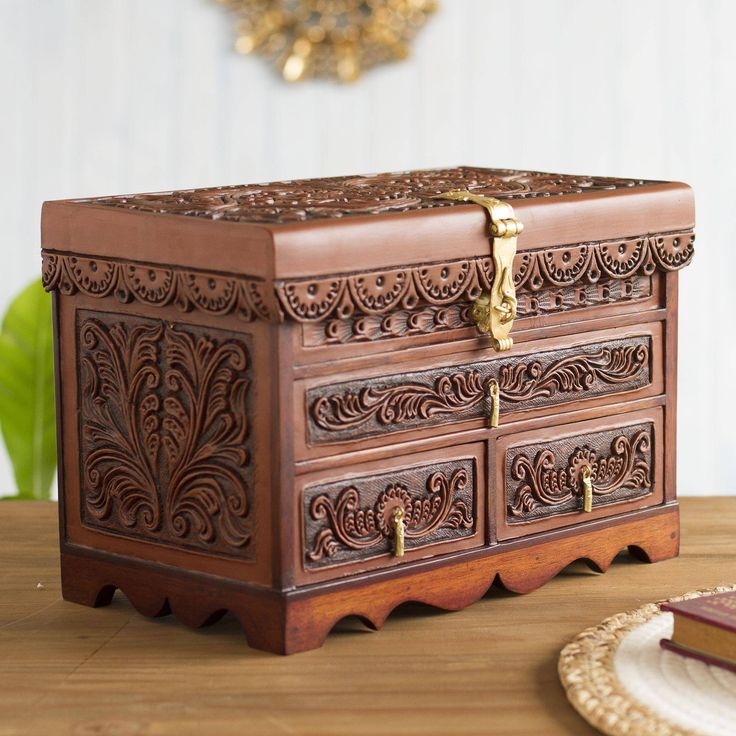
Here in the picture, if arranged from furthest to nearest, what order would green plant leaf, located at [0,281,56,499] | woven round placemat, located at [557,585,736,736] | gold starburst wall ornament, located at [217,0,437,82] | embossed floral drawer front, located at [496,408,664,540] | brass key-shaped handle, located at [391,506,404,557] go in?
gold starburst wall ornament, located at [217,0,437,82] → green plant leaf, located at [0,281,56,499] → embossed floral drawer front, located at [496,408,664,540] → brass key-shaped handle, located at [391,506,404,557] → woven round placemat, located at [557,585,736,736]

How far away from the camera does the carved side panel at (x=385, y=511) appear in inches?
57.4

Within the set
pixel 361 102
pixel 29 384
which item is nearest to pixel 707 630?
pixel 29 384

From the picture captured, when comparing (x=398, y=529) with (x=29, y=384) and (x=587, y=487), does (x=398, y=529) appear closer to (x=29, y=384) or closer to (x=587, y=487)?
(x=587, y=487)

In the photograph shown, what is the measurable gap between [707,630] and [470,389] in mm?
387

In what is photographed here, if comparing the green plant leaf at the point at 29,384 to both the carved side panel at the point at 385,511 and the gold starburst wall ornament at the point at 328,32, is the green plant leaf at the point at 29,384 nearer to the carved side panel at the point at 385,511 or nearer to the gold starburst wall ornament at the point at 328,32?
the carved side panel at the point at 385,511

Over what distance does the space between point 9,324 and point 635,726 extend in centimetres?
143

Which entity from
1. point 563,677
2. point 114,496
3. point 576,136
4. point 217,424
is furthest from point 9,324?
point 576,136

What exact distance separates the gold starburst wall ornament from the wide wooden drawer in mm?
1710

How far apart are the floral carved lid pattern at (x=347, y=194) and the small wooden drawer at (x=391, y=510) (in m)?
0.27

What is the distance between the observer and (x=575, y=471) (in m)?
1.70

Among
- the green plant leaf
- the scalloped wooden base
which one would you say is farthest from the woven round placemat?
the green plant leaf

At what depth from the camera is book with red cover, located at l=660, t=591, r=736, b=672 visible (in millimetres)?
1301

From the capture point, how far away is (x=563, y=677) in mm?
1352

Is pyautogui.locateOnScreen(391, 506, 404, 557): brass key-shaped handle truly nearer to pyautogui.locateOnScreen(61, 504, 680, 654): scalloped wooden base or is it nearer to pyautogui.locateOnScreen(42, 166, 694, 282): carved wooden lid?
pyautogui.locateOnScreen(61, 504, 680, 654): scalloped wooden base
